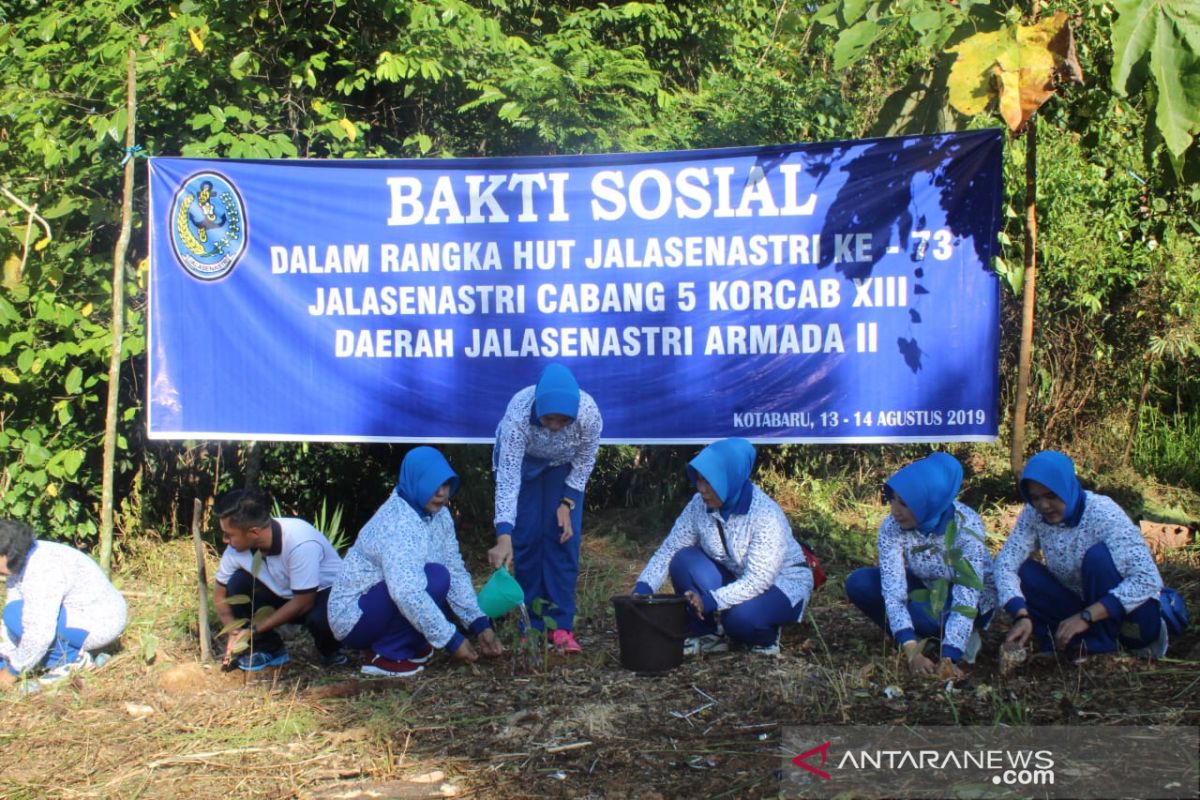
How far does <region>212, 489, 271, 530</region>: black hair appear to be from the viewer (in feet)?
15.2

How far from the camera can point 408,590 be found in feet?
14.9

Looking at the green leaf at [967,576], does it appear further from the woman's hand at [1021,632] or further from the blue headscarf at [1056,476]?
the blue headscarf at [1056,476]

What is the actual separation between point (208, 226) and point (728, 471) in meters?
3.22

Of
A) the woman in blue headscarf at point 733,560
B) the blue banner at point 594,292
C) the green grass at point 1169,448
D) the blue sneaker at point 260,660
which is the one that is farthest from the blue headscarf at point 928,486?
the green grass at point 1169,448

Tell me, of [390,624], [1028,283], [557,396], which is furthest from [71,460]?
[1028,283]

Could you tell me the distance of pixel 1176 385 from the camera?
8070 mm

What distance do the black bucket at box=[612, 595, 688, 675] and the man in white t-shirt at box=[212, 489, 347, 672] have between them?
126cm

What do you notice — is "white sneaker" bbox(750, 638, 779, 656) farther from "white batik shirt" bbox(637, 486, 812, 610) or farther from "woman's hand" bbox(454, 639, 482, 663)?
"woman's hand" bbox(454, 639, 482, 663)

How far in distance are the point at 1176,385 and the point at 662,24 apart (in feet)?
13.9

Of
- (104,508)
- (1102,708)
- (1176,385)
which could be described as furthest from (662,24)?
(1102,708)

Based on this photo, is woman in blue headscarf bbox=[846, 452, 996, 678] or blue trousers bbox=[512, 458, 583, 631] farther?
blue trousers bbox=[512, 458, 583, 631]

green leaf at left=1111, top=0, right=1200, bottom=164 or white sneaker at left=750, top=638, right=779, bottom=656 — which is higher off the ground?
green leaf at left=1111, top=0, right=1200, bottom=164

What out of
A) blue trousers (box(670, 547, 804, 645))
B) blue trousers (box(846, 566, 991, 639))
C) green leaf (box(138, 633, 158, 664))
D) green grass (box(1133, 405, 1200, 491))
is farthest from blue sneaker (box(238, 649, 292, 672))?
green grass (box(1133, 405, 1200, 491))

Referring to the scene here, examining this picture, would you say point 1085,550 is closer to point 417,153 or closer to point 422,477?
point 422,477
